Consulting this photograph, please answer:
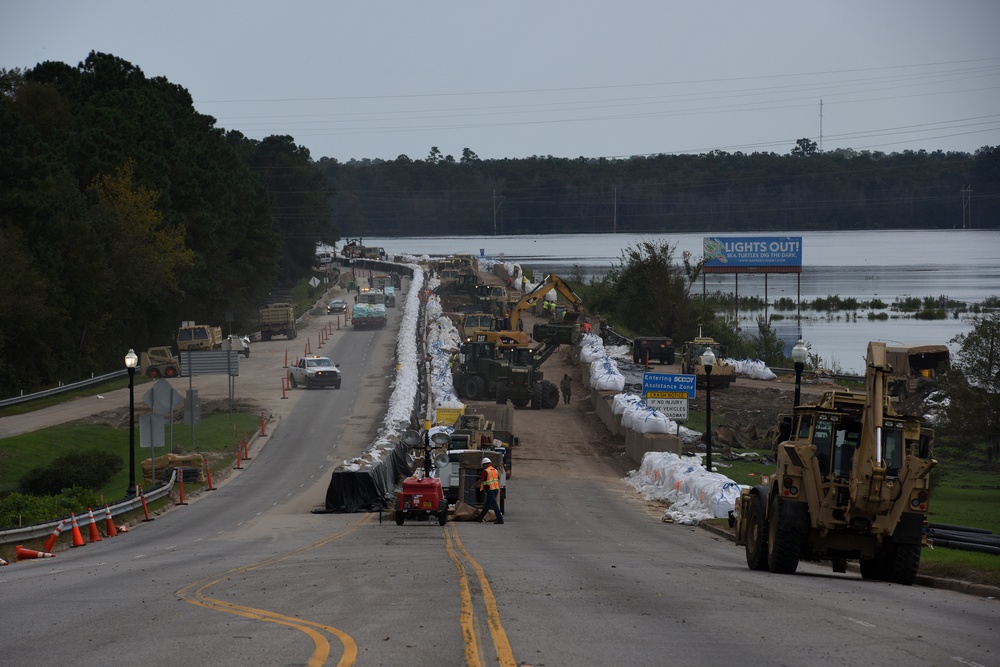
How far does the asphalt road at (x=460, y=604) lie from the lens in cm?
1035

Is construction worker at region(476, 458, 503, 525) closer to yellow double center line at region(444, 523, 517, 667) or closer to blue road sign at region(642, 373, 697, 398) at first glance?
yellow double center line at region(444, 523, 517, 667)

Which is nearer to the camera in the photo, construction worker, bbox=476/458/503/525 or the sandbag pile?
construction worker, bbox=476/458/503/525

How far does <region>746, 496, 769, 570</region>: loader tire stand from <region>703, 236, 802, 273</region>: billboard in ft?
310

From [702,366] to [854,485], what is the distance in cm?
4705

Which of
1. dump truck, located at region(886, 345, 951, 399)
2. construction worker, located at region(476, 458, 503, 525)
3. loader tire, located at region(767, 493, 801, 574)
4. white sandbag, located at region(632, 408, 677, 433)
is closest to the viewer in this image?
loader tire, located at region(767, 493, 801, 574)

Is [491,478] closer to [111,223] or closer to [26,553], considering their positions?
[26,553]

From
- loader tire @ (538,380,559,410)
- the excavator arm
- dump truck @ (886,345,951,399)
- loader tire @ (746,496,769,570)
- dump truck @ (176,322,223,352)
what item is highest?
the excavator arm

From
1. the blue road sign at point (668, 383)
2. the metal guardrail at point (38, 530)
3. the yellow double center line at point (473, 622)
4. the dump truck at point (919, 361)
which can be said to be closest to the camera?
the yellow double center line at point (473, 622)

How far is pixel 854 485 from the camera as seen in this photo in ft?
53.2

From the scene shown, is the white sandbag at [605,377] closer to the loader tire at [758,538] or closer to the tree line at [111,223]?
the tree line at [111,223]

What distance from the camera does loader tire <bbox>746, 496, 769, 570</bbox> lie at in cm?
1803

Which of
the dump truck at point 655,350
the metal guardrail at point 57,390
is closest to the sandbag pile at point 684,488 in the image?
the metal guardrail at point 57,390

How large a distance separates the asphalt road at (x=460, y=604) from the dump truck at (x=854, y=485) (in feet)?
1.70

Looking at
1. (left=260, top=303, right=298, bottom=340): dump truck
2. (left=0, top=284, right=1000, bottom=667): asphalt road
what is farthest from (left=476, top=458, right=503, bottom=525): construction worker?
(left=260, top=303, right=298, bottom=340): dump truck
